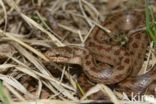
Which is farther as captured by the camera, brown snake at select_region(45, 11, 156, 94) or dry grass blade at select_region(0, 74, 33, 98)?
brown snake at select_region(45, 11, 156, 94)

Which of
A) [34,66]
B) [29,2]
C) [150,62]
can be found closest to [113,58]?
[150,62]

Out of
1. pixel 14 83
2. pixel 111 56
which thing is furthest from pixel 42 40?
pixel 14 83

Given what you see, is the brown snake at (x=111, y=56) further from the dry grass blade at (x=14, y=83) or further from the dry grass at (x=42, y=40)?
the dry grass blade at (x=14, y=83)

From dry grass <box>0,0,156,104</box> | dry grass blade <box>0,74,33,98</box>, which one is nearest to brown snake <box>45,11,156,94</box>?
dry grass <box>0,0,156,104</box>

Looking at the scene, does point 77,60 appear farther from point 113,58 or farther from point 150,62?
point 150,62

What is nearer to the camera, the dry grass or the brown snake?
the dry grass

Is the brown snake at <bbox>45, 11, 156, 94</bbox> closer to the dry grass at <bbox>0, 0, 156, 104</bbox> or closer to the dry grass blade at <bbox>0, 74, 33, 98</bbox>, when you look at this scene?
the dry grass at <bbox>0, 0, 156, 104</bbox>
